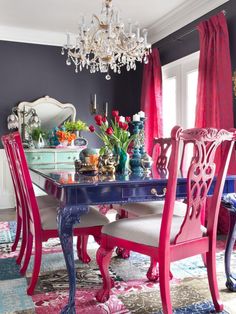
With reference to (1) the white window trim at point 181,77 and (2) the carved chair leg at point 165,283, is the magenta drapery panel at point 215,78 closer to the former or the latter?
(1) the white window trim at point 181,77

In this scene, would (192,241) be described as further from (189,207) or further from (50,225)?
(50,225)

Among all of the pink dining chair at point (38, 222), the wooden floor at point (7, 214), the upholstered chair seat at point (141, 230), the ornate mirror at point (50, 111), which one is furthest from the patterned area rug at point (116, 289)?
the ornate mirror at point (50, 111)

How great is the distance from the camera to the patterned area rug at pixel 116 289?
1981 mm

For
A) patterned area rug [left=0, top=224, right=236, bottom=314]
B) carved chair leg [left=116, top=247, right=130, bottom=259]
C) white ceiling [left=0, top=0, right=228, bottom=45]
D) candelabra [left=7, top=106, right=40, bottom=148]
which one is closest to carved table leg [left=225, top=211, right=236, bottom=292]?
patterned area rug [left=0, top=224, right=236, bottom=314]

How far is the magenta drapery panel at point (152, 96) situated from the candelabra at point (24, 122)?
167cm

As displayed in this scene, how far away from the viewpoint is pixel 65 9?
425 cm

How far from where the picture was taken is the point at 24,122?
17.0 ft

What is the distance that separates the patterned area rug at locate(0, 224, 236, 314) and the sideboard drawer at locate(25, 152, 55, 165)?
217cm

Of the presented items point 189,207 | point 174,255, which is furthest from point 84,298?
point 189,207

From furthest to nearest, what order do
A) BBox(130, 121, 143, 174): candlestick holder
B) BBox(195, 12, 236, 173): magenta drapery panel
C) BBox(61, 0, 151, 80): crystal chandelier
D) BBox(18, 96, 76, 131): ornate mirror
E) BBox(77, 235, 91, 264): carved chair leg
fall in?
BBox(18, 96, 76, 131): ornate mirror < BBox(195, 12, 236, 173): magenta drapery panel < BBox(61, 0, 151, 80): crystal chandelier < BBox(77, 235, 91, 264): carved chair leg < BBox(130, 121, 143, 174): candlestick holder

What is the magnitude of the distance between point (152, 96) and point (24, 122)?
76.5 inches

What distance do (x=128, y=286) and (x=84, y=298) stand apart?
330mm

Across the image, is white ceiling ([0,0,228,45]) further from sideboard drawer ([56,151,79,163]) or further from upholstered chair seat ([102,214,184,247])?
upholstered chair seat ([102,214,184,247])

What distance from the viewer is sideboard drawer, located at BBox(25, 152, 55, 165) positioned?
4.88 meters
